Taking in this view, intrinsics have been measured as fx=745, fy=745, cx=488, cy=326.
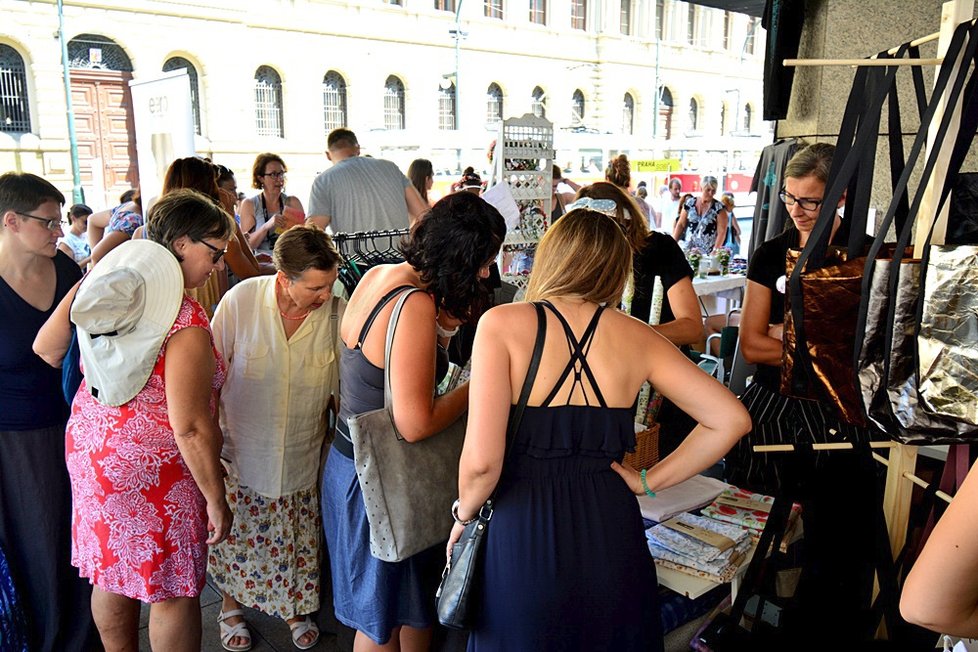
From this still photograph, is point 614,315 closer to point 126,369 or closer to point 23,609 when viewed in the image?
point 126,369

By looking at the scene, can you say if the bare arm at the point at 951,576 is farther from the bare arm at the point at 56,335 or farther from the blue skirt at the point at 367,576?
the bare arm at the point at 56,335

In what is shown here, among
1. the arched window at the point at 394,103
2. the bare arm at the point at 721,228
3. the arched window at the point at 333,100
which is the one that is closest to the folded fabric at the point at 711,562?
the bare arm at the point at 721,228

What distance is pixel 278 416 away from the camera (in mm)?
2412

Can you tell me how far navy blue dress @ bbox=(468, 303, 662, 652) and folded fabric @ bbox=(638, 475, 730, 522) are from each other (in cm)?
52

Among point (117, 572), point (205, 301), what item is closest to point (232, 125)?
point (205, 301)

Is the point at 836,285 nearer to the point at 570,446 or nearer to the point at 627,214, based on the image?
the point at 570,446

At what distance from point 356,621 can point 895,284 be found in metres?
1.49

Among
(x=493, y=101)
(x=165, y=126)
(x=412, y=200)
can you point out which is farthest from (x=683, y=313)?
(x=493, y=101)

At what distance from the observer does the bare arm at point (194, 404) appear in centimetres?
183

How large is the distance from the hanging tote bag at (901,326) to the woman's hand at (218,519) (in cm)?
160

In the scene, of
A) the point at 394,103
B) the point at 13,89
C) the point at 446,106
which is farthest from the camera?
the point at 446,106

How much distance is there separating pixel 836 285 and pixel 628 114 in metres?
36.5

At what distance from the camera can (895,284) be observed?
1309 mm

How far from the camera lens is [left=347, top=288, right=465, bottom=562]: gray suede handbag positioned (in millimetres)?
1748
